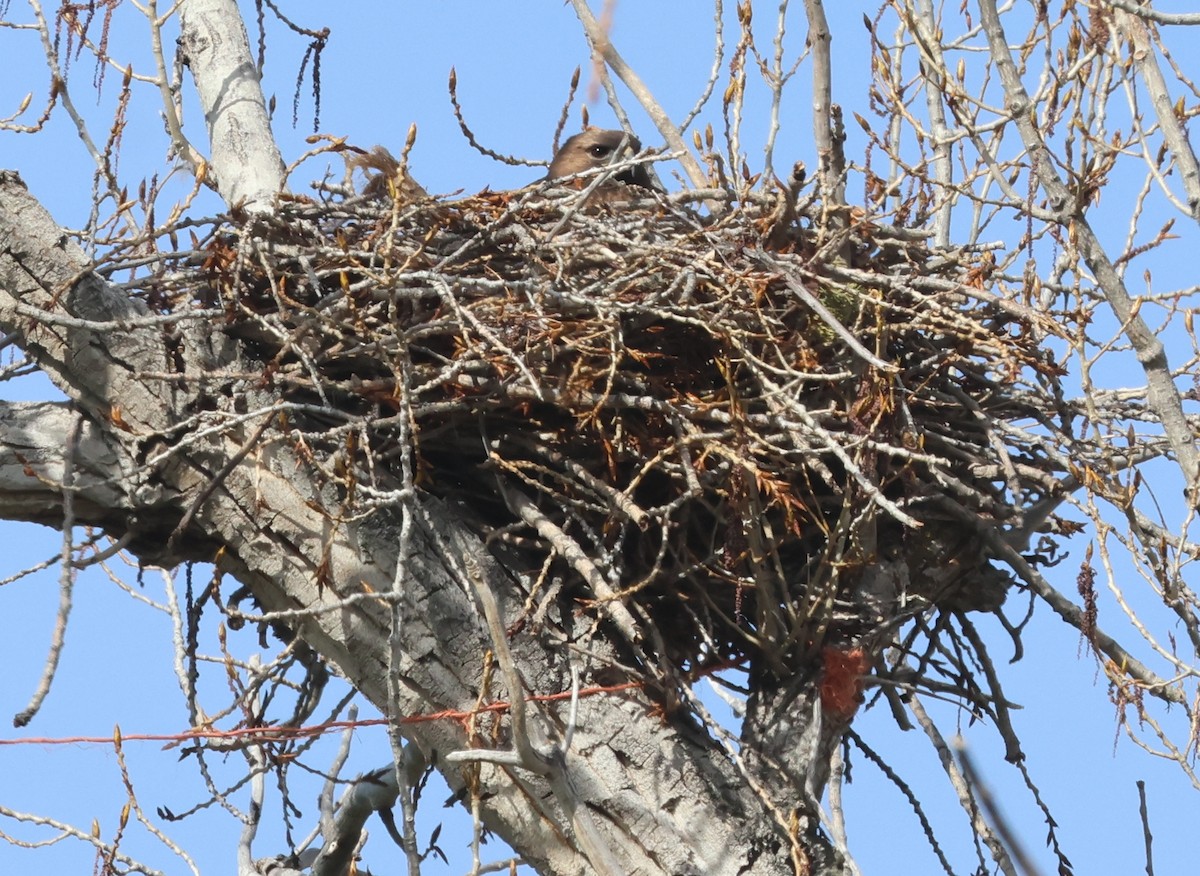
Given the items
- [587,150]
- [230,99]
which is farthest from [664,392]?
[587,150]

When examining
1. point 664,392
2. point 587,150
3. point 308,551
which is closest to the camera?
point 308,551

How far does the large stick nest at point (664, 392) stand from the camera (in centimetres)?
329

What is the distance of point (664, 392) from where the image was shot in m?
3.55

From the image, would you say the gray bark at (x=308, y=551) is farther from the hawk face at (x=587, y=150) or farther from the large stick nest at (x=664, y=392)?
the hawk face at (x=587, y=150)

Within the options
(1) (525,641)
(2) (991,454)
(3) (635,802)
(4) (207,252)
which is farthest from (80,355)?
(2) (991,454)

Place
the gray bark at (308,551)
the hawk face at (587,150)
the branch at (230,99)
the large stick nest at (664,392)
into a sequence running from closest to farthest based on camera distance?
the gray bark at (308,551)
the large stick nest at (664,392)
the branch at (230,99)
the hawk face at (587,150)

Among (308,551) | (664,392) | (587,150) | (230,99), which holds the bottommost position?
(308,551)

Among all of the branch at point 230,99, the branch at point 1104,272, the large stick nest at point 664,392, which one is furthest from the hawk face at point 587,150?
the branch at point 1104,272

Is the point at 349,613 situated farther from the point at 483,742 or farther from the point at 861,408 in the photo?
the point at 861,408

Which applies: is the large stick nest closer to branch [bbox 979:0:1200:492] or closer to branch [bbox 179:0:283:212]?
branch [bbox 979:0:1200:492]

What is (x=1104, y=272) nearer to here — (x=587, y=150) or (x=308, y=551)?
(x=308, y=551)

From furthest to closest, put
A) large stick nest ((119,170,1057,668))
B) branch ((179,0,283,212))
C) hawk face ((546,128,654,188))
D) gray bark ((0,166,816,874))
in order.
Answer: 1. hawk face ((546,128,654,188))
2. branch ((179,0,283,212))
3. large stick nest ((119,170,1057,668))
4. gray bark ((0,166,816,874))

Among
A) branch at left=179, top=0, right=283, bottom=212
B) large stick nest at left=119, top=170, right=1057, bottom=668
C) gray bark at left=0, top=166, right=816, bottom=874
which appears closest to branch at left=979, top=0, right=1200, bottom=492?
large stick nest at left=119, top=170, right=1057, bottom=668

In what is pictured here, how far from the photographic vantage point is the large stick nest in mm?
3295
